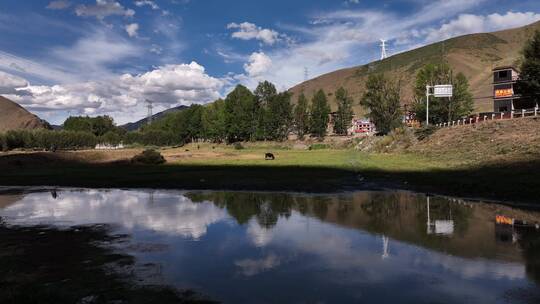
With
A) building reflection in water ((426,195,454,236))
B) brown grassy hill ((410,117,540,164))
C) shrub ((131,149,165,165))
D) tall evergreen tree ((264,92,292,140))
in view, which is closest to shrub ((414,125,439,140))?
brown grassy hill ((410,117,540,164))

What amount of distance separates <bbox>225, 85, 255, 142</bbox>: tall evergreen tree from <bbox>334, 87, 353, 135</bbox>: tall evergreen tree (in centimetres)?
3229

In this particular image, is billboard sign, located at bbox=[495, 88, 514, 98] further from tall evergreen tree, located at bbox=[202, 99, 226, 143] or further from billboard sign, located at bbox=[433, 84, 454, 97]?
tall evergreen tree, located at bbox=[202, 99, 226, 143]

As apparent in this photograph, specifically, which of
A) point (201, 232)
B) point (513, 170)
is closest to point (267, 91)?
point (513, 170)

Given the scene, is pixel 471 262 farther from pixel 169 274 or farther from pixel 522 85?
pixel 522 85

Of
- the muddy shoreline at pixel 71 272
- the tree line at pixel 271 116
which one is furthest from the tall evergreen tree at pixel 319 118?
the muddy shoreline at pixel 71 272

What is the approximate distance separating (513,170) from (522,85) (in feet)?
181

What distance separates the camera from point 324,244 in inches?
625

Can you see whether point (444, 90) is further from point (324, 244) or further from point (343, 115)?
point (324, 244)

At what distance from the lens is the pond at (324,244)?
1085 centimetres

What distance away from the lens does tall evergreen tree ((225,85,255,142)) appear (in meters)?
156

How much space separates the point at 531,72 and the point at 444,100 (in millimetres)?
29867

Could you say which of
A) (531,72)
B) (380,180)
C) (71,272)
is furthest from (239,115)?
(71,272)

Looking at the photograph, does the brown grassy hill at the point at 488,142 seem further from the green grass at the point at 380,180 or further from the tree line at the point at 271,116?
the tree line at the point at 271,116

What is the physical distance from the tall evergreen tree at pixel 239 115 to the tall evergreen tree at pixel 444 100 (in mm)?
63788
